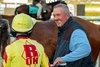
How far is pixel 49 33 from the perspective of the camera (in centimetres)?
746

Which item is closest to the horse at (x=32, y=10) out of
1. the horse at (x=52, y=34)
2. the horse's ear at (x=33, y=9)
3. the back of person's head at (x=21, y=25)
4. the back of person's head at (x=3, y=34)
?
the horse's ear at (x=33, y=9)

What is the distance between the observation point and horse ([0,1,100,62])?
7336 millimetres

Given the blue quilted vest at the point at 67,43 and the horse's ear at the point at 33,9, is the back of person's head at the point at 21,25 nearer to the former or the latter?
the blue quilted vest at the point at 67,43

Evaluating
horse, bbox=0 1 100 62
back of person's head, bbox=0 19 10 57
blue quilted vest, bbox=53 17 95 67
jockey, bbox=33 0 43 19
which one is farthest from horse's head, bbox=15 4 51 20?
blue quilted vest, bbox=53 17 95 67

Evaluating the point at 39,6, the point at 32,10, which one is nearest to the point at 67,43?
the point at 32,10

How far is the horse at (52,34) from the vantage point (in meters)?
7.34

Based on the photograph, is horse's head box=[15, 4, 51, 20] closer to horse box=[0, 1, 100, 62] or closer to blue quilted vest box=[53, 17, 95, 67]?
horse box=[0, 1, 100, 62]

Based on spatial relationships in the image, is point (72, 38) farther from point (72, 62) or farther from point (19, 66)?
point (19, 66)

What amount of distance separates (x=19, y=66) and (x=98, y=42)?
460cm

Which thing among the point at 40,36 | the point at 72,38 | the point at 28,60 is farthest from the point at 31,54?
the point at 40,36

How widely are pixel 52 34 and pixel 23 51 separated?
430cm

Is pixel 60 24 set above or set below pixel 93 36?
above

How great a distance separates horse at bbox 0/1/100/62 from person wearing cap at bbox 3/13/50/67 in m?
4.10

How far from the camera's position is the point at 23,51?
10.2 ft
